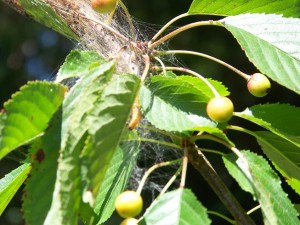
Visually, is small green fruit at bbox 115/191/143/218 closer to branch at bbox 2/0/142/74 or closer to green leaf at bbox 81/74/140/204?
green leaf at bbox 81/74/140/204

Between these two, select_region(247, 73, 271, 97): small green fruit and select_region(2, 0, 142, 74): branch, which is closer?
select_region(247, 73, 271, 97): small green fruit

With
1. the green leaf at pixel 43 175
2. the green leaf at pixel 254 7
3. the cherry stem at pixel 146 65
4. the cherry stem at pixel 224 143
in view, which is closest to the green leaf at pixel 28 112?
the green leaf at pixel 43 175

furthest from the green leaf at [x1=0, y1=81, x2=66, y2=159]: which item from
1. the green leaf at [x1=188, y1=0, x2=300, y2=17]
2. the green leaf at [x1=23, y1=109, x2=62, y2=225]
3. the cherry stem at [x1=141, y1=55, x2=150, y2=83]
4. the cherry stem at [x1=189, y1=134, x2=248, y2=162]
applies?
the green leaf at [x1=188, y1=0, x2=300, y2=17]

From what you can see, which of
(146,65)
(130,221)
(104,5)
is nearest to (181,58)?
(104,5)

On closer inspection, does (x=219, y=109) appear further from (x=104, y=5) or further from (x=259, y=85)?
(x=104, y=5)

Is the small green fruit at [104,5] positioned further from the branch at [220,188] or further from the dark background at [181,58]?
the dark background at [181,58]
